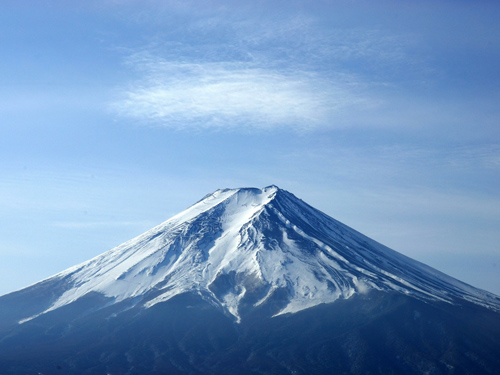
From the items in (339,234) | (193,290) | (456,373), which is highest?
(339,234)

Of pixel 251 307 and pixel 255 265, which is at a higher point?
pixel 255 265

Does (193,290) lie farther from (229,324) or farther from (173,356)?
(173,356)

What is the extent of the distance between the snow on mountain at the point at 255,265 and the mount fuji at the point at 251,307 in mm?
421

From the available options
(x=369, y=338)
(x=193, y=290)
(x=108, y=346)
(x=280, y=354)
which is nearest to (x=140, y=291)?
(x=193, y=290)

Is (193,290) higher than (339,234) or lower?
lower

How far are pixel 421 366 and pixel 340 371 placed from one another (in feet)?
45.6

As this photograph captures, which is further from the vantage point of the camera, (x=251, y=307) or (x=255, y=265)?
(x=255, y=265)

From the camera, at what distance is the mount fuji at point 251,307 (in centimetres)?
13075

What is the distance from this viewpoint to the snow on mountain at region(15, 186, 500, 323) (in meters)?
158

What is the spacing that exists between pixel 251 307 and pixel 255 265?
50.6ft

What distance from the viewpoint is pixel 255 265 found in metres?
166

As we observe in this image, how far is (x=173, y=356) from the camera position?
13425 centimetres

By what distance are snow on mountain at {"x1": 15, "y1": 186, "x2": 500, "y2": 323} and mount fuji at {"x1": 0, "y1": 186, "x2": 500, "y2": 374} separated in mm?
421

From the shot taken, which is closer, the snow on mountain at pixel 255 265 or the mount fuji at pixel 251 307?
the mount fuji at pixel 251 307
